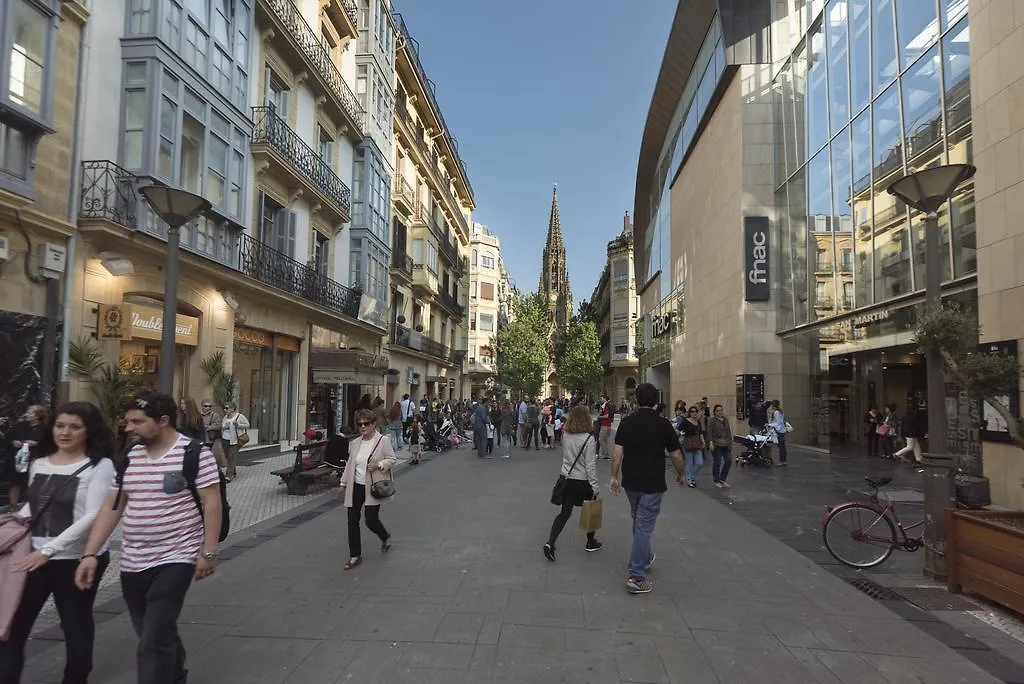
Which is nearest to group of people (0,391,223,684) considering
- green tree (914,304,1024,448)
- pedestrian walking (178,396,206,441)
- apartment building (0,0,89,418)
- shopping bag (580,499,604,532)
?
shopping bag (580,499,604,532)

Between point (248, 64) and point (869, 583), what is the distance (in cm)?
1643

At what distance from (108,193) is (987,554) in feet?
42.8

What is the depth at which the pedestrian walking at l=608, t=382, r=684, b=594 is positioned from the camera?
5387 mm

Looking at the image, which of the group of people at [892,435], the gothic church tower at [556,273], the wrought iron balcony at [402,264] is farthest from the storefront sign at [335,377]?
the gothic church tower at [556,273]

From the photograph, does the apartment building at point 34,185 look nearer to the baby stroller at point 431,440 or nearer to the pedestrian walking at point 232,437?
the pedestrian walking at point 232,437

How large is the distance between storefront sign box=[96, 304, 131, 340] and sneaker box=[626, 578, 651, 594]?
32.4ft

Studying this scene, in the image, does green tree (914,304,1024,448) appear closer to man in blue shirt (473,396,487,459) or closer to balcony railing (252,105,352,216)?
man in blue shirt (473,396,487,459)

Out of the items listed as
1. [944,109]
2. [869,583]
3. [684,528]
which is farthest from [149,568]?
[944,109]

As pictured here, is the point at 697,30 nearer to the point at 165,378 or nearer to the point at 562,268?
the point at 165,378

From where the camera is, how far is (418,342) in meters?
33.1

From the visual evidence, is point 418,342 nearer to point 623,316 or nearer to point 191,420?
point 191,420

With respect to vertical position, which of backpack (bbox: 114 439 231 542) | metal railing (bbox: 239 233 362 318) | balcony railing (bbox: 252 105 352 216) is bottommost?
backpack (bbox: 114 439 231 542)

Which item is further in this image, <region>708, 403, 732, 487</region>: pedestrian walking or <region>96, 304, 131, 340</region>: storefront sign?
<region>708, 403, 732, 487</region>: pedestrian walking

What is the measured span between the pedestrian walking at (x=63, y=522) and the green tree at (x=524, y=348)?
5034cm
